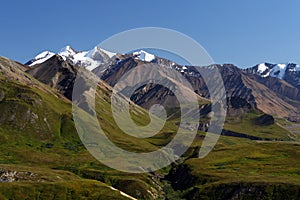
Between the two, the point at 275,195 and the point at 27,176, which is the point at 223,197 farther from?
the point at 27,176

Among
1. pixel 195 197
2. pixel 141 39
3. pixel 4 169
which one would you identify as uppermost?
pixel 141 39

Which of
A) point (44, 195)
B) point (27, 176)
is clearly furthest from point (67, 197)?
point (27, 176)

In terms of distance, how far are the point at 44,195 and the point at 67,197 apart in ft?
27.9

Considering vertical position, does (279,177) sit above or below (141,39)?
below

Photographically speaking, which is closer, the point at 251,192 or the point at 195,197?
the point at 251,192

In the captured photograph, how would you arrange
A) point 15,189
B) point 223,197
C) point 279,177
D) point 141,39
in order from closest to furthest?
1. point 141,39
2. point 15,189
3. point 223,197
4. point 279,177

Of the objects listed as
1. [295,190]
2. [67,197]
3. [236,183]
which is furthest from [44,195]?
[295,190]

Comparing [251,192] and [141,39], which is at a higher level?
[141,39]

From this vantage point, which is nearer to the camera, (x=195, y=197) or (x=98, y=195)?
(x=98, y=195)

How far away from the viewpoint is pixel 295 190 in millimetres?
158375

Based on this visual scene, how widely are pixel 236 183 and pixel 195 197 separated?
18611mm

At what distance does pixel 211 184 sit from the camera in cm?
18688

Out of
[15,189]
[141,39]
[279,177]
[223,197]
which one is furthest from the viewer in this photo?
[279,177]

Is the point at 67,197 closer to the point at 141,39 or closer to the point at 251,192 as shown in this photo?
the point at 251,192
